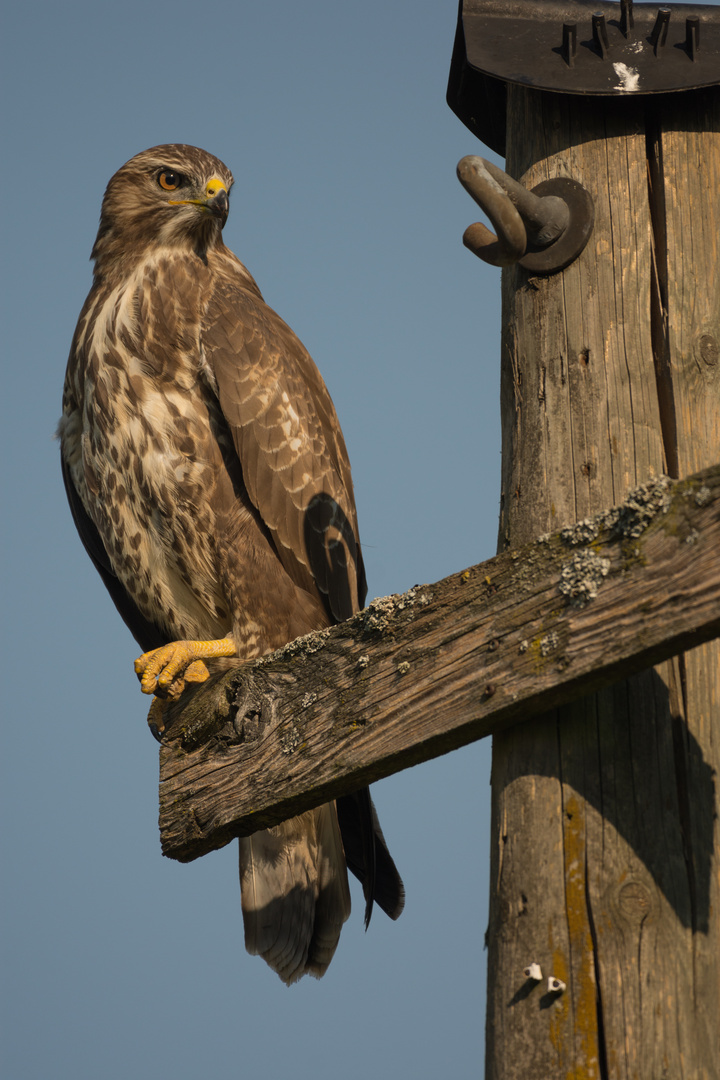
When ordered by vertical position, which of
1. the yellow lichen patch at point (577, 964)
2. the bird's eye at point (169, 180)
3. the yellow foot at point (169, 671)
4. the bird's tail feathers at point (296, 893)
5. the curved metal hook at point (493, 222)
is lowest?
the yellow lichen patch at point (577, 964)

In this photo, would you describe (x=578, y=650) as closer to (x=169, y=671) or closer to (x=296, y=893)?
(x=169, y=671)

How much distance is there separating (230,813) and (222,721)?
26 centimetres

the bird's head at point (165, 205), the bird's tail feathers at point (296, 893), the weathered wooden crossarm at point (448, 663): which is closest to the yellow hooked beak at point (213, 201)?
the bird's head at point (165, 205)

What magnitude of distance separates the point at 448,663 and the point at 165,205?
2957 millimetres

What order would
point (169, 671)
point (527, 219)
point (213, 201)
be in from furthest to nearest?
point (213, 201) < point (169, 671) < point (527, 219)

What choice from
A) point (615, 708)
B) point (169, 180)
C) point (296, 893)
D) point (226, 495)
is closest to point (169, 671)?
point (226, 495)

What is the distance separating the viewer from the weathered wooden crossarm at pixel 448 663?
5.88 feet

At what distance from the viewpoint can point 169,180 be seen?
174 inches

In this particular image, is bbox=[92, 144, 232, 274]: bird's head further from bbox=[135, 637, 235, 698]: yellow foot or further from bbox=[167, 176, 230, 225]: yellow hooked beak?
bbox=[135, 637, 235, 698]: yellow foot

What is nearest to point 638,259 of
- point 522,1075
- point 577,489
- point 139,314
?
point 577,489

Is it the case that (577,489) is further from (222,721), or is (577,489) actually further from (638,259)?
(222,721)

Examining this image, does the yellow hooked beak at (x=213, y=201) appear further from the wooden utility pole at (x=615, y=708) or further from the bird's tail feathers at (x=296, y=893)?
the bird's tail feathers at (x=296, y=893)

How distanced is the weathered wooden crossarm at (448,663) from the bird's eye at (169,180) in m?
2.46

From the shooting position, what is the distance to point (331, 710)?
2.36m
